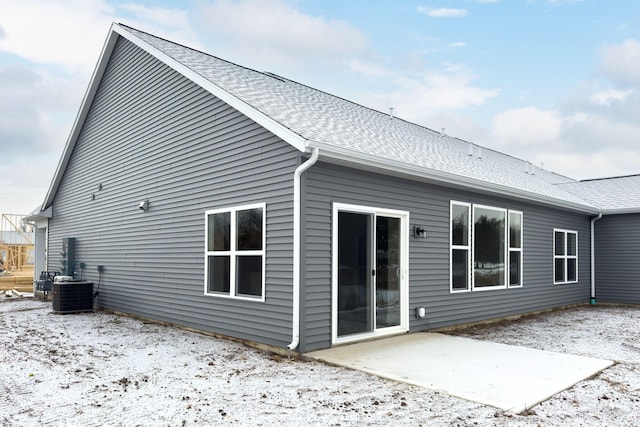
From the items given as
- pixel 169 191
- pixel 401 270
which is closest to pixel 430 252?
pixel 401 270

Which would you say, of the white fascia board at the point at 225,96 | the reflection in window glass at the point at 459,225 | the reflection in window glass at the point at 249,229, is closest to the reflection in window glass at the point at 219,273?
the reflection in window glass at the point at 249,229

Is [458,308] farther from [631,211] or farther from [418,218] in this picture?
[631,211]

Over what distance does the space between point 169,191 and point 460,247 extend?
5.25 metres

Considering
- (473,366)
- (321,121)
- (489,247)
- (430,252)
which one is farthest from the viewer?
(489,247)

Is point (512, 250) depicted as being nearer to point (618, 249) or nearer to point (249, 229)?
point (618, 249)

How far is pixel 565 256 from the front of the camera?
12.3m

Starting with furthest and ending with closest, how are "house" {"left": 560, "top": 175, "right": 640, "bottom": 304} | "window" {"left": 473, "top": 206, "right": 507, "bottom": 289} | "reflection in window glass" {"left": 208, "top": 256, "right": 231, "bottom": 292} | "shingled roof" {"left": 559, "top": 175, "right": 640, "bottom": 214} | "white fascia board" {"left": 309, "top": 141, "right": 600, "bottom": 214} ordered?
"shingled roof" {"left": 559, "top": 175, "right": 640, "bottom": 214}, "house" {"left": 560, "top": 175, "right": 640, "bottom": 304}, "window" {"left": 473, "top": 206, "right": 507, "bottom": 289}, "reflection in window glass" {"left": 208, "top": 256, "right": 231, "bottom": 292}, "white fascia board" {"left": 309, "top": 141, "right": 600, "bottom": 214}

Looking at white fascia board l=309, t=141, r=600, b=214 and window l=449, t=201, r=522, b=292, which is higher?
white fascia board l=309, t=141, r=600, b=214

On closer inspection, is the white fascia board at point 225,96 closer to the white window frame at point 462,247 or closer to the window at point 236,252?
the window at point 236,252

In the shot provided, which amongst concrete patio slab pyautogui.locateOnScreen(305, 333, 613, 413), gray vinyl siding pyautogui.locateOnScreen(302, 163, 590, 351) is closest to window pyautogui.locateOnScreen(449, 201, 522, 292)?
gray vinyl siding pyautogui.locateOnScreen(302, 163, 590, 351)

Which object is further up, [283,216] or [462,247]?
[283,216]

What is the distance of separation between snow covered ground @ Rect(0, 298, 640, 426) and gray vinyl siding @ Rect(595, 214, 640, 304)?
222 inches

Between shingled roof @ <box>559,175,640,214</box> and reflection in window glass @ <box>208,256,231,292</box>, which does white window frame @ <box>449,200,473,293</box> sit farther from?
shingled roof @ <box>559,175,640,214</box>

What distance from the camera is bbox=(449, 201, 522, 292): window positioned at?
8.86 metres
